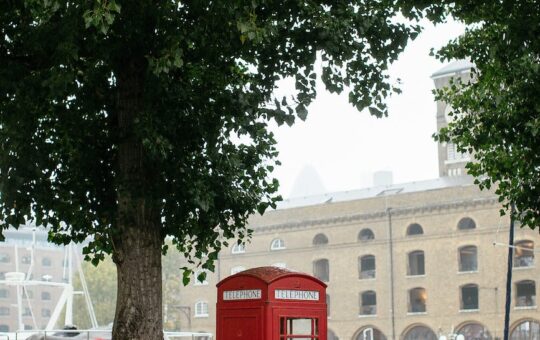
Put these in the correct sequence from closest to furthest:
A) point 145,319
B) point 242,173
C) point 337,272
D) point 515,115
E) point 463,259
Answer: point 145,319, point 242,173, point 515,115, point 463,259, point 337,272

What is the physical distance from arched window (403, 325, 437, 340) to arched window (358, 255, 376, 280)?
4.91 metres

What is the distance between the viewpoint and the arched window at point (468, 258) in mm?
63438

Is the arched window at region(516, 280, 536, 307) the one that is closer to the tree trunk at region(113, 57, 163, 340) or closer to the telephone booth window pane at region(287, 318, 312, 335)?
the telephone booth window pane at region(287, 318, 312, 335)

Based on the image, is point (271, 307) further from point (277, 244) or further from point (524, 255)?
point (277, 244)

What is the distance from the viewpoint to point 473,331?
2478 inches

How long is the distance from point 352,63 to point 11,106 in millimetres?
5076

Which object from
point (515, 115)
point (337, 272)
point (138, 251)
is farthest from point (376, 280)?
point (138, 251)

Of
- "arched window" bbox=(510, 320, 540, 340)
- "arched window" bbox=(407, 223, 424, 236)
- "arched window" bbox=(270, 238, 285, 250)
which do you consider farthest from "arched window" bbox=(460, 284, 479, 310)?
"arched window" bbox=(270, 238, 285, 250)

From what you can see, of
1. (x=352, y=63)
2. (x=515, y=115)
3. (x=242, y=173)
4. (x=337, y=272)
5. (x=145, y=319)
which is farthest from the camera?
(x=337, y=272)

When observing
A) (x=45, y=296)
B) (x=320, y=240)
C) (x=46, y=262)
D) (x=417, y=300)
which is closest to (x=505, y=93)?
(x=417, y=300)

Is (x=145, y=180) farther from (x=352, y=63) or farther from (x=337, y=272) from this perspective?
(x=337, y=272)

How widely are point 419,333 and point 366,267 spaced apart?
20.7 feet

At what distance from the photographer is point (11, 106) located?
14.0 meters

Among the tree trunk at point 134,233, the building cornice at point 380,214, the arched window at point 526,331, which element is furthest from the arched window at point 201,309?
the tree trunk at point 134,233
